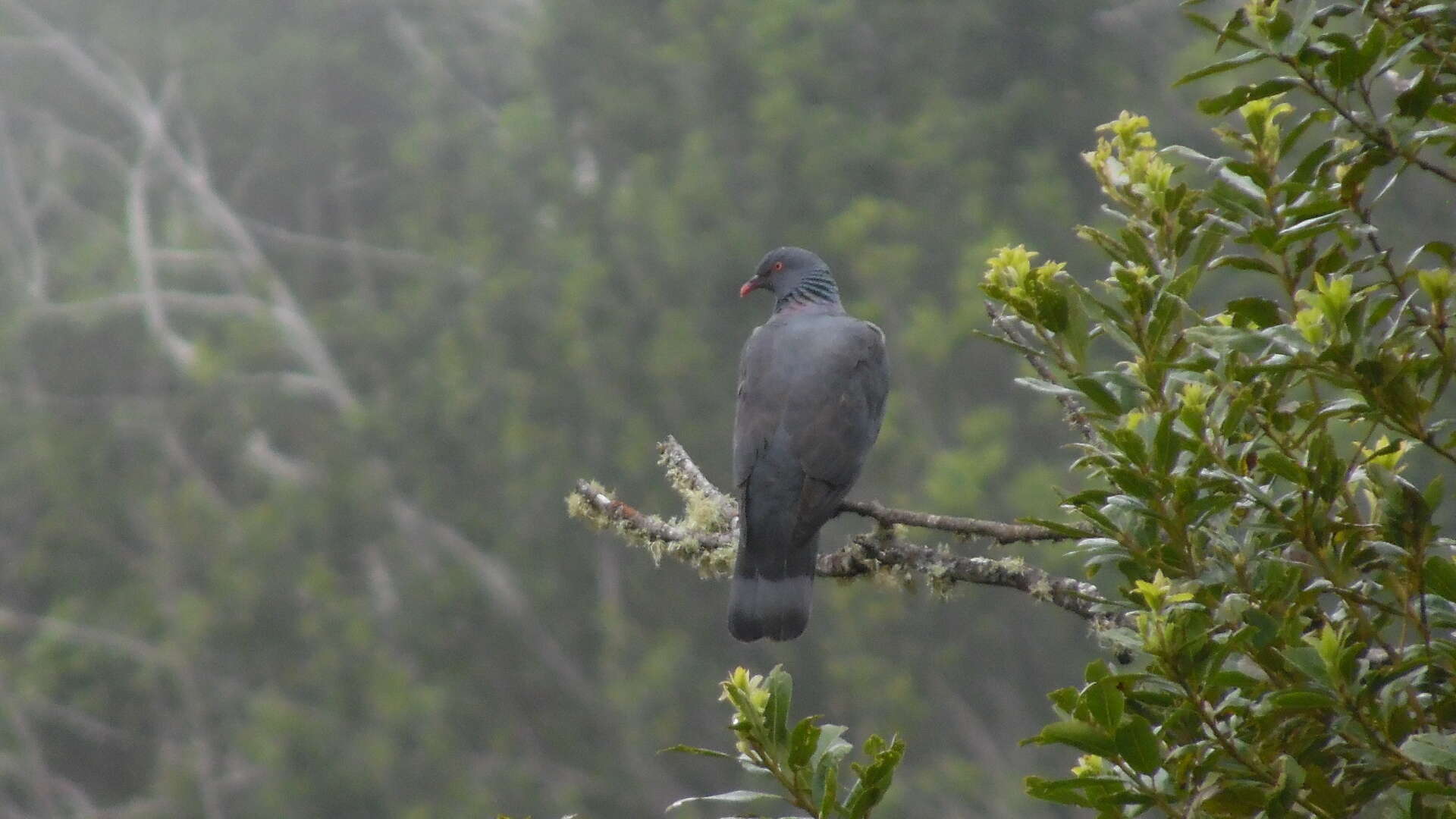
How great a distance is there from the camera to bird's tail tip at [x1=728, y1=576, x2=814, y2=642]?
3.39 meters

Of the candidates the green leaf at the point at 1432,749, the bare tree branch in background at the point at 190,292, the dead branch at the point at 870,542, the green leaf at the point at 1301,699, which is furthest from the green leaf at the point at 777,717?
the bare tree branch in background at the point at 190,292

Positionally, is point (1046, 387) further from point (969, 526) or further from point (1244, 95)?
point (969, 526)

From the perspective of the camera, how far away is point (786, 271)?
15.9 feet

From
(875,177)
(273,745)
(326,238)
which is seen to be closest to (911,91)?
(875,177)

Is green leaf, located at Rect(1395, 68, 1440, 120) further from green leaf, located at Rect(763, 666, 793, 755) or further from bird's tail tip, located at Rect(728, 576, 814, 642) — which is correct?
bird's tail tip, located at Rect(728, 576, 814, 642)

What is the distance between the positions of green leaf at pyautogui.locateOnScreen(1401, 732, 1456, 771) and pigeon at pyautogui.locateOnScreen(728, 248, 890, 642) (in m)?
2.07

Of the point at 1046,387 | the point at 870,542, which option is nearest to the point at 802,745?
the point at 1046,387

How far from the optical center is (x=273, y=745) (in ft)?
45.3

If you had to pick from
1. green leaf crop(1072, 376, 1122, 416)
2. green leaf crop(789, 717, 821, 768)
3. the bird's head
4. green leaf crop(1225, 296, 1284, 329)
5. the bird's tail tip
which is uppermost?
the bird's head

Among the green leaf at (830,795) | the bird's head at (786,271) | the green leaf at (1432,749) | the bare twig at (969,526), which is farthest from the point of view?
the bird's head at (786,271)

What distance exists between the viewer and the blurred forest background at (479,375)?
1337cm

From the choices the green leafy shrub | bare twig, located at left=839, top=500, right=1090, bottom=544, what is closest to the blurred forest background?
bare twig, located at left=839, top=500, right=1090, bottom=544

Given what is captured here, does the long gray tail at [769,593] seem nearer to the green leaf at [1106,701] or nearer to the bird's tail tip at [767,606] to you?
the bird's tail tip at [767,606]

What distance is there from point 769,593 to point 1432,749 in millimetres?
2105
